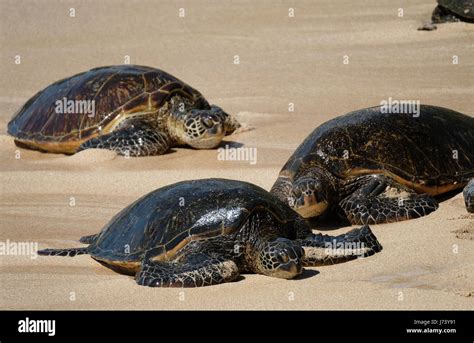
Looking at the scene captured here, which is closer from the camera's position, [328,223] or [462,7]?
[328,223]

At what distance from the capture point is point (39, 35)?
21750mm

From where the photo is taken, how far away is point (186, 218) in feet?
22.9

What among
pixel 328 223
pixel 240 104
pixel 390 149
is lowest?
pixel 328 223

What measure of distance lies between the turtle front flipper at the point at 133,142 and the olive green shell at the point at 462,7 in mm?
8620

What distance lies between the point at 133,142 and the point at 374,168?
4.06 m

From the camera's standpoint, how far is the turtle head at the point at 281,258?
663 centimetres

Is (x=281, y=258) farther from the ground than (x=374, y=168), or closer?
closer

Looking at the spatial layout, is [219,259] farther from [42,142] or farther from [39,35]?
[39,35]

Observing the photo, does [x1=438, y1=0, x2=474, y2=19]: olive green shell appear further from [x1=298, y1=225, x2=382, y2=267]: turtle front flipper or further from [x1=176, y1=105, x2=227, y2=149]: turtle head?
[x1=298, y1=225, x2=382, y2=267]: turtle front flipper

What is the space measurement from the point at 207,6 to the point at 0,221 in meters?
15.2

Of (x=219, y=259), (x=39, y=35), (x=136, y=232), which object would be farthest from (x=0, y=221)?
(x=39, y=35)

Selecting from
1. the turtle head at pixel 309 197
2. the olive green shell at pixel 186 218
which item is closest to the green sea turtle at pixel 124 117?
the turtle head at pixel 309 197

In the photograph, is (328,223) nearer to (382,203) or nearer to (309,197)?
(309,197)

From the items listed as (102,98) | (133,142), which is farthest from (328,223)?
(102,98)
